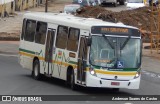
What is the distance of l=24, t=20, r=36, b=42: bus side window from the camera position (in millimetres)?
28781

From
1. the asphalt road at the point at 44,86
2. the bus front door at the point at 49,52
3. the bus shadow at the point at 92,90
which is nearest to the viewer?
the asphalt road at the point at 44,86

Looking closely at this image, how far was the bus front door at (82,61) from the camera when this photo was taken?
77.4 feet

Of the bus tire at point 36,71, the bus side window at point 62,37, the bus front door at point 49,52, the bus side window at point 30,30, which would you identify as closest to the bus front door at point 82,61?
the bus side window at point 62,37

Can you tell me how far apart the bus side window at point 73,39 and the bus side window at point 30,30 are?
12.6 ft

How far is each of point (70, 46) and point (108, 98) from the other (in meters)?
3.30

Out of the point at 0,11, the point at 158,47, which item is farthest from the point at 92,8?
the point at 158,47

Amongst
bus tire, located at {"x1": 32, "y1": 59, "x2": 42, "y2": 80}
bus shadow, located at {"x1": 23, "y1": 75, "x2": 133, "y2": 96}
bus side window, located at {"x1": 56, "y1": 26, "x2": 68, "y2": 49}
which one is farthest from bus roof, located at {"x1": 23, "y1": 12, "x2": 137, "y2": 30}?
bus shadow, located at {"x1": 23, "y1": 75, "x2": 133, "y2": 96}

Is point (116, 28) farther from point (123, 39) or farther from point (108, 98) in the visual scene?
point (108, 98)

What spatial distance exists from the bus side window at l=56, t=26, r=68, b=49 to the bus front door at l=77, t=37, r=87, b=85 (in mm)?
1643

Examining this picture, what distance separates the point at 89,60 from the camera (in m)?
23.3

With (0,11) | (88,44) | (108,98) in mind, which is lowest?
(0,11)

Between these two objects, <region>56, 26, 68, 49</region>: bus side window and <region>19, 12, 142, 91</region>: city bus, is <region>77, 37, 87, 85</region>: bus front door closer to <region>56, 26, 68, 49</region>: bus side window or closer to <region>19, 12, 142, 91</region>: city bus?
<region>19, 12, 142, 91</region>: city bus

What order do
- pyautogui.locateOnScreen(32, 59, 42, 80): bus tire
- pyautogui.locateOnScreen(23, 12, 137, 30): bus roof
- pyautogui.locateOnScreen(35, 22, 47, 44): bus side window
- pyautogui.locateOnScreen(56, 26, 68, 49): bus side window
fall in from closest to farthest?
1. pyautogui.locateOnScreen(23, 12, 137, 30): bus roof
2. pyautogui.locateOnScreen(56, 26, 68, 49): bus side window
3. pyautogui.locateOnScreen(35, 22, 47, 44): bus side window
4. pyautogui.locateOnScreen(32, 59, 42, 80): bus tire

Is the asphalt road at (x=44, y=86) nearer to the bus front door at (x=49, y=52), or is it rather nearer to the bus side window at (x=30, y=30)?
the bus front door at (x=49, y=52)
